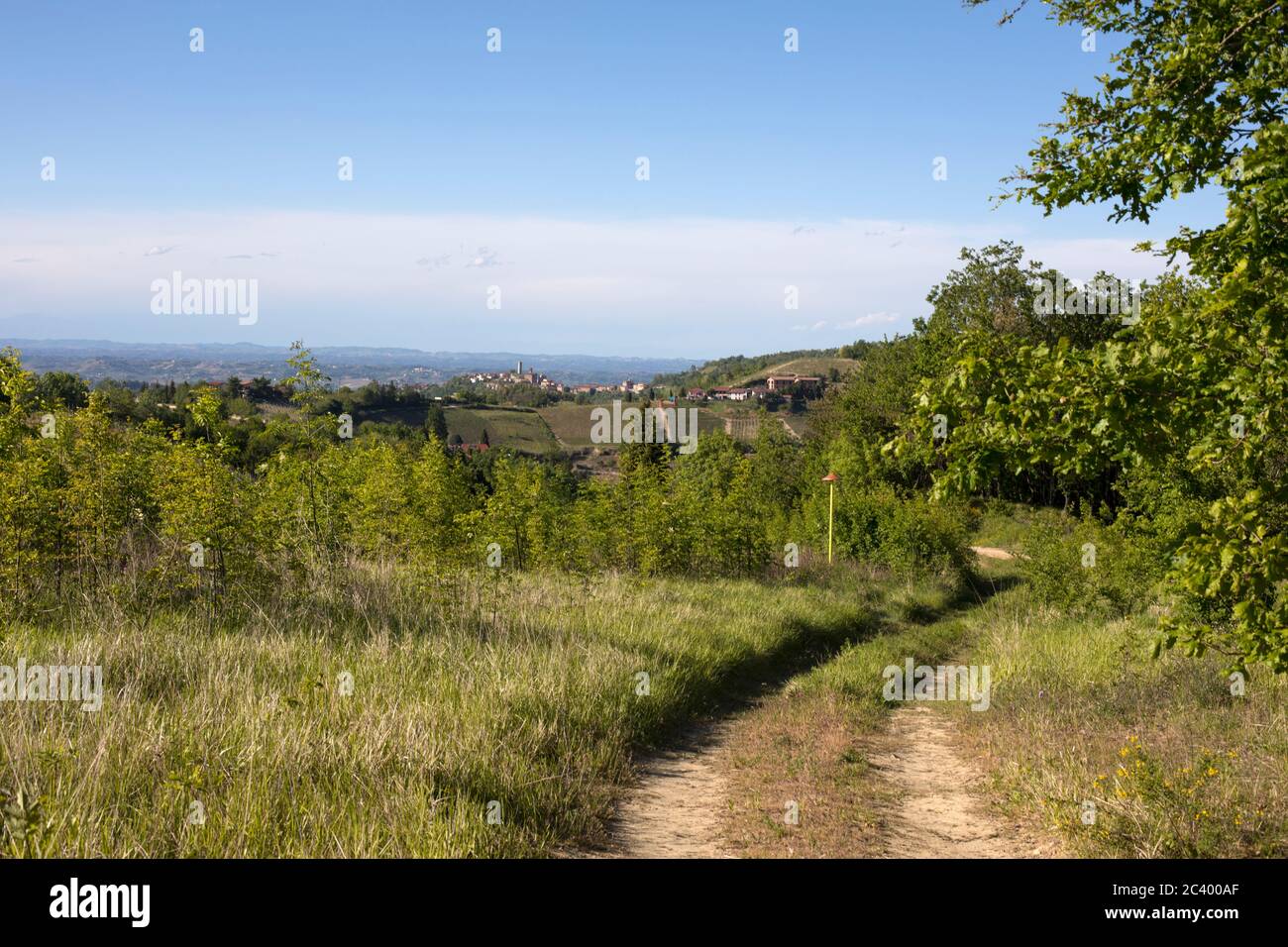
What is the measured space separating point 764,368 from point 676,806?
153 metres

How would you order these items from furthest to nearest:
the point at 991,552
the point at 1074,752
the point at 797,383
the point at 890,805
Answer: the point at 797,383
the point at 991,552
the point at 1074,752
the point at 890,805

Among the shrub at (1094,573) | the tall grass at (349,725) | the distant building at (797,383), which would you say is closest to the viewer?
the tall grass at (349,725)

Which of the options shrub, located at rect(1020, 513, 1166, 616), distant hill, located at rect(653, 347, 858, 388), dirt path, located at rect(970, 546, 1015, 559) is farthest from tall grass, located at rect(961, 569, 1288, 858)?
distant hill, located at rect(653, 347, 858, 388)

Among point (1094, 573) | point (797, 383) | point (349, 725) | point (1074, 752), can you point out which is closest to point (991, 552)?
point (1094, 573)

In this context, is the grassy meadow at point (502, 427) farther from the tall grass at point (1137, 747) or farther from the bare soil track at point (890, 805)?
the bare soil track at point (890, 805)

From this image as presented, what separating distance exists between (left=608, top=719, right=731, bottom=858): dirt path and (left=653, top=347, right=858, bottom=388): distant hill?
116639 millimetres

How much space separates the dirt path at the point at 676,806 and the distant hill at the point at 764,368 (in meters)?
117

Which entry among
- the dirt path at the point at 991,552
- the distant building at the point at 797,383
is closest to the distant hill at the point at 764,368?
the distant building at the point at 797,383

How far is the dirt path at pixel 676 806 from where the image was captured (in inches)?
209

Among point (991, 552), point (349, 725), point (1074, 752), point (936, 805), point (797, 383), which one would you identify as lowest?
point (991, 552)

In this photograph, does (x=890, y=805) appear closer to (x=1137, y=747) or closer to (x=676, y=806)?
(x=676, y=806)

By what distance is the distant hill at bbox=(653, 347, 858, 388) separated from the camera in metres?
135

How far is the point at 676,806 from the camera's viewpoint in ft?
20.0
